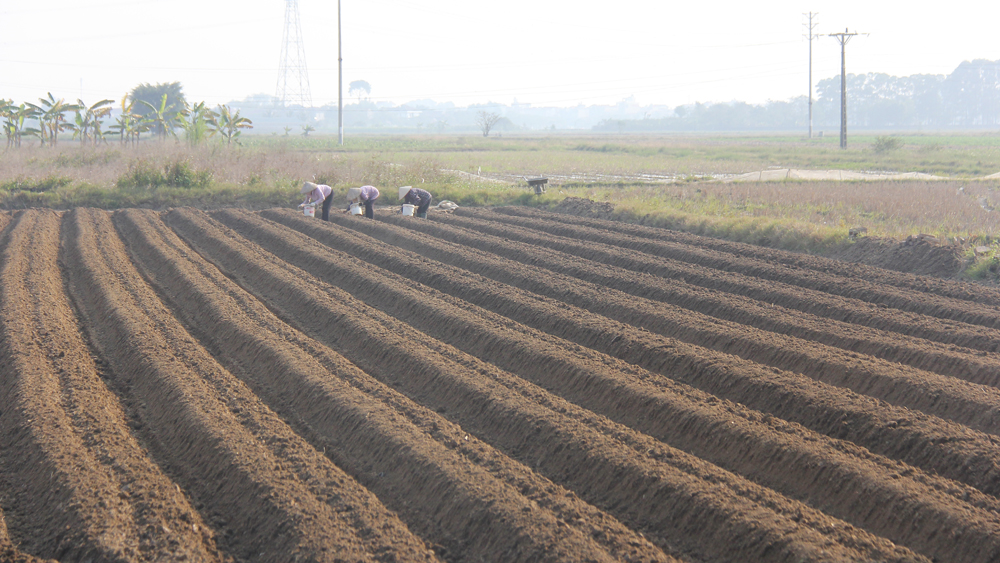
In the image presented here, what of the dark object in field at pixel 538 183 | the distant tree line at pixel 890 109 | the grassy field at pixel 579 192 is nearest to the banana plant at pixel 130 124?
the grassy field at pixel 579 192

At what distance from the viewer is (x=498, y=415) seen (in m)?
5.50

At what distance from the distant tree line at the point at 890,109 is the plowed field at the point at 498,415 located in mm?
111756

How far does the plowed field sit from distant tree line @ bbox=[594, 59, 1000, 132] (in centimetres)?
11176

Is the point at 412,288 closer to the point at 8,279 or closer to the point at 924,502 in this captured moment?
the point at 8,279

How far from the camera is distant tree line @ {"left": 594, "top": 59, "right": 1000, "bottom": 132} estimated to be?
11631 centimetres

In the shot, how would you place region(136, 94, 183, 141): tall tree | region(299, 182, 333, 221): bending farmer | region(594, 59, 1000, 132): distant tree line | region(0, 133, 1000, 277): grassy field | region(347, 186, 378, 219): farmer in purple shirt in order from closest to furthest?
region(299, 182, 333, 221): bending farmer < region(0, 133, 1000, 277): grassy field < region(347, 186, 378, 219): farmer in purple shirt < region(136, 94, 183, 141): tall tree < region(594, 59, 1000, 132): distant tree line

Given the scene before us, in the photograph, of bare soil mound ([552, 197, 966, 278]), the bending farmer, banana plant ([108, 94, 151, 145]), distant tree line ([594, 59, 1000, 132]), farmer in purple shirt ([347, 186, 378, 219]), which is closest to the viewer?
bare soil mound ([552, 197, 966, 278])

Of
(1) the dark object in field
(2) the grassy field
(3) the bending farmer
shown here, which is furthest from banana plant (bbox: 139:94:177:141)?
(3) the bending farmer

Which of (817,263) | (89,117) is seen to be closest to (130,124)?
(89,117)

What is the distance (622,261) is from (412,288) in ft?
11.5

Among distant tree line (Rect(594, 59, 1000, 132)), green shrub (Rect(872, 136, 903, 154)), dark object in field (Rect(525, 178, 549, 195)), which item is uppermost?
distant tree line (Rect(594, 59, 1000, 132))

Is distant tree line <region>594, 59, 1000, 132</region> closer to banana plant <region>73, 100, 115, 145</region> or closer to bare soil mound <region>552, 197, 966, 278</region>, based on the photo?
banana plant <region>73, 100, 115, 145</region>

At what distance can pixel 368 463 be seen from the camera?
490cm

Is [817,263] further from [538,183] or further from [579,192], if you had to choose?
[579,192]
